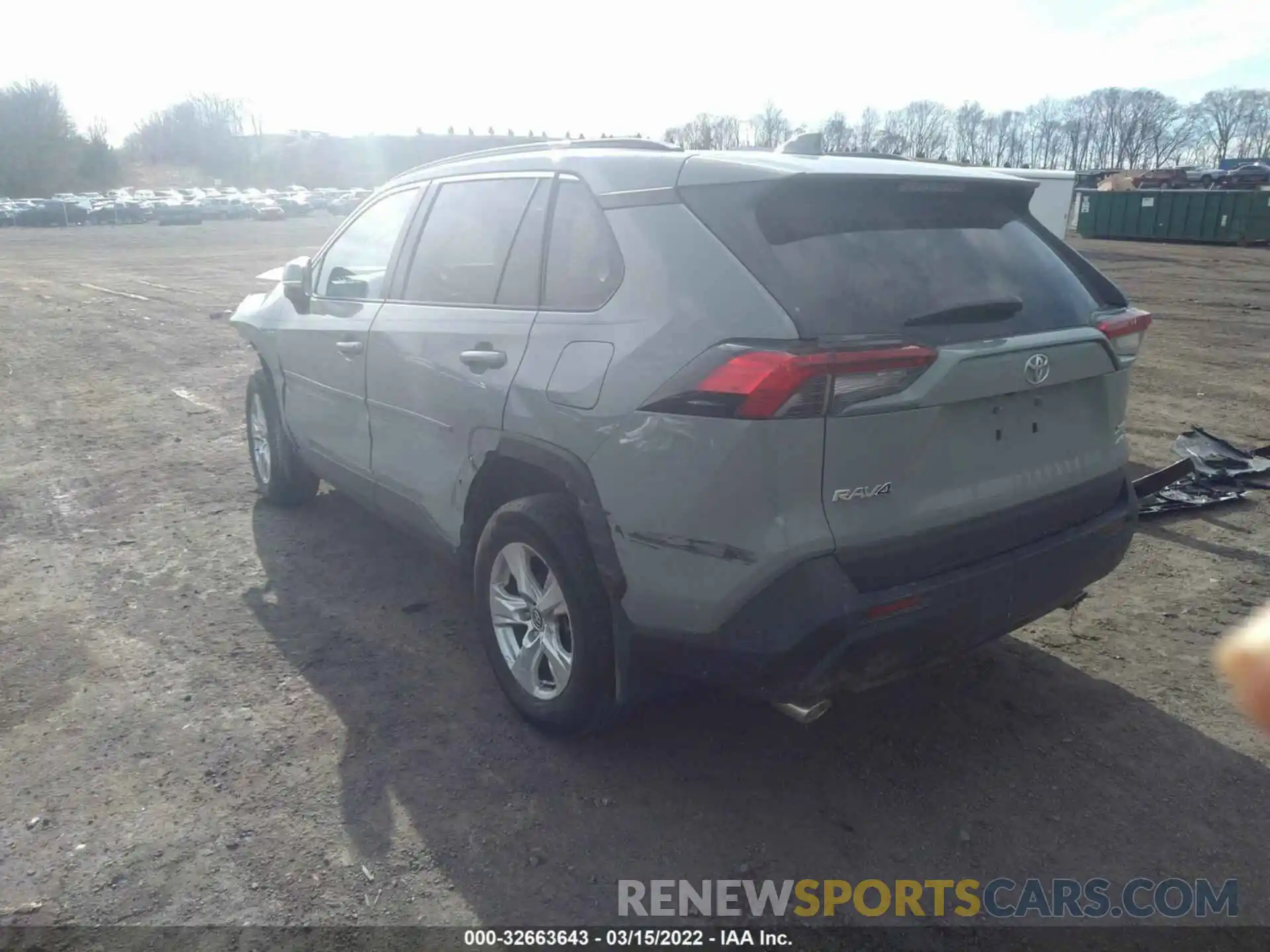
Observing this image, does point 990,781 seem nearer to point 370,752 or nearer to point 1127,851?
point 1127,851

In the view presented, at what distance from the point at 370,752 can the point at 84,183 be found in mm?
97946

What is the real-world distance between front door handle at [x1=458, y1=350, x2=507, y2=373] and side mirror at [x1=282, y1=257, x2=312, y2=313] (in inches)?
78.0

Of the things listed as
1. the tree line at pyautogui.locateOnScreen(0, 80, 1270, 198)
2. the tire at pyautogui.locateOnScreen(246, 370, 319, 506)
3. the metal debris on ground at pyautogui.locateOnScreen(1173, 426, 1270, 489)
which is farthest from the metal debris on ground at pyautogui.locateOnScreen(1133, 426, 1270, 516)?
the tree line at pyautogui.locateOnScreen(0, 80, 1270, 198)

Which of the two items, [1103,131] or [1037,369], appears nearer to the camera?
[1037,369]

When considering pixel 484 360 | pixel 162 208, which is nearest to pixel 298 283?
pixel 484 360

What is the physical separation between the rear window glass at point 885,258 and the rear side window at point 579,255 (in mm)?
362

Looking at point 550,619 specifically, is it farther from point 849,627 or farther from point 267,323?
point 267,323

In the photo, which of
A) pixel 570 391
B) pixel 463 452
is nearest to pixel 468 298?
pixel 463 452

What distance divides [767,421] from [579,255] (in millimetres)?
1075

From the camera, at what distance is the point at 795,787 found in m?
3.21

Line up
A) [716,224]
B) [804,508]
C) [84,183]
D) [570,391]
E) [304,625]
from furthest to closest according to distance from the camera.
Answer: [84,183], [304,625], [570,391], [716,224], [804,508]

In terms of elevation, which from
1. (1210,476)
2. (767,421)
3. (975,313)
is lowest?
(1210,476)

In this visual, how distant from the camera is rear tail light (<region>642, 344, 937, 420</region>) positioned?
2.55 meters

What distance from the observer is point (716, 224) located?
2.83 m
